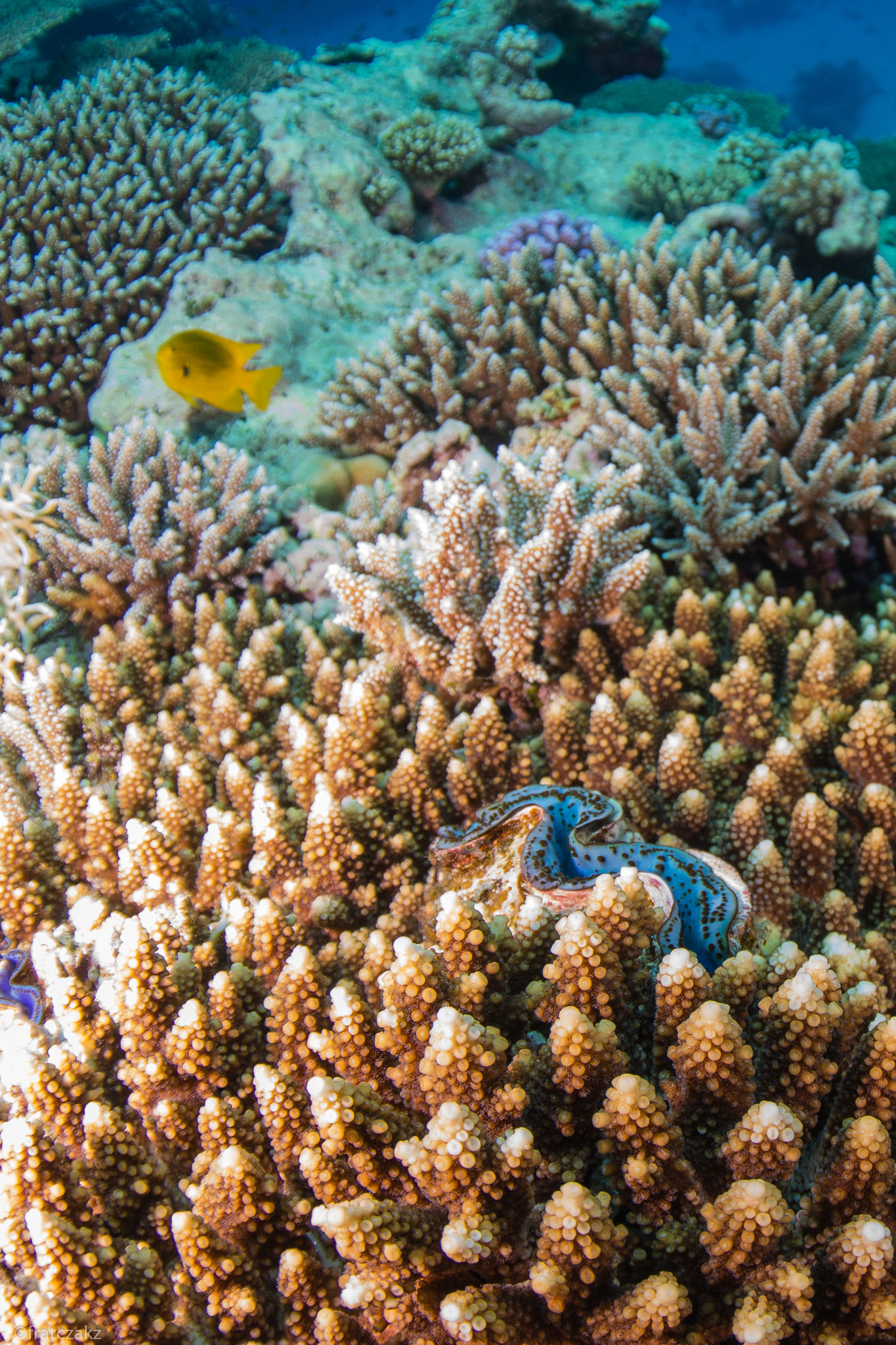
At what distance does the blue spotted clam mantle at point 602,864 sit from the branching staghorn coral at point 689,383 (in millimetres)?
2153

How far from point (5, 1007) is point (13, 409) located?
5.08 meters

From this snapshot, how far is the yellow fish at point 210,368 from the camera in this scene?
3768 mm

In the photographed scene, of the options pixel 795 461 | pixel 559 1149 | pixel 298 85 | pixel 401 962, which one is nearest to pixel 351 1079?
pixel 401 962

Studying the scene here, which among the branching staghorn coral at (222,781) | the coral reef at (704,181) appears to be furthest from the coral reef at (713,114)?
the branching staghorn coral at (222,781)

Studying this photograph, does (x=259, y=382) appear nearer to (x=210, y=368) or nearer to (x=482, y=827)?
(x=210, y=368)

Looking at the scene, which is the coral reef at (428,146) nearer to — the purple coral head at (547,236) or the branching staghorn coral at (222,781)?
the purple coral head at (547,236)

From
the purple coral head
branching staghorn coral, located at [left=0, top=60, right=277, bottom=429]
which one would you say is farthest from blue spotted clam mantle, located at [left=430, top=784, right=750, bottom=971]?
branching staghorn coral, located at [left=0, top=60, right=277, bottom=429]

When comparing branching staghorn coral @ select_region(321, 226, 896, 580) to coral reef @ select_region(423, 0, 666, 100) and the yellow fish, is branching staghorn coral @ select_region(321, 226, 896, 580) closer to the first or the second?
the yellow fish

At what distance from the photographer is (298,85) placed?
26.4 ft

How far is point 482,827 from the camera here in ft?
7.19

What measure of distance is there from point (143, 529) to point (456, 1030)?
347 cm

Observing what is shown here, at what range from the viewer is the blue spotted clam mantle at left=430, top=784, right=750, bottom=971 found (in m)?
1.90

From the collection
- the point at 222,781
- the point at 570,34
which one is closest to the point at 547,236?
the point at 222,781

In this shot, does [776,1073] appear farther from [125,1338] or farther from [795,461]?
[795,461]
